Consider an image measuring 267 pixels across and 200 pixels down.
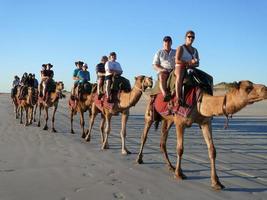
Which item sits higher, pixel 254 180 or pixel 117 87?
pixel 117 87

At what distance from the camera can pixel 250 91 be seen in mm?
7535

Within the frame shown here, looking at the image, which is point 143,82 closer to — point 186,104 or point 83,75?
point 186,104

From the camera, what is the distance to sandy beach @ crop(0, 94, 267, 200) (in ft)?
26.2

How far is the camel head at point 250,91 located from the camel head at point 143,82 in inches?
168

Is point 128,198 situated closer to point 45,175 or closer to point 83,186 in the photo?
point 83,186

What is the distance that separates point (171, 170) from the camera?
33.6 feet

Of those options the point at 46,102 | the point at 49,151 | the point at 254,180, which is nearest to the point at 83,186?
the point at 254,180

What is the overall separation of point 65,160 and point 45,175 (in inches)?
77.4

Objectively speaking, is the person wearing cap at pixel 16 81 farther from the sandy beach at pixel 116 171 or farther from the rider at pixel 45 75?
the sandy beach at pixel 116 171

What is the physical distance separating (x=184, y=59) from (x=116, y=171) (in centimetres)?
281

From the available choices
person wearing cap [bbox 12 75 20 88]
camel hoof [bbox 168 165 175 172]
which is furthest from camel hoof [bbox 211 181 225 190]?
person wearing cap [bbox 12 75 20 88]

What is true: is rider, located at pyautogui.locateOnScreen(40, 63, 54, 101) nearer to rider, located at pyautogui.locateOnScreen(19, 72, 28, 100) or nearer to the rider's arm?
rider, located at pyautogui.locateOnScreen(19, 72, 28, 100)

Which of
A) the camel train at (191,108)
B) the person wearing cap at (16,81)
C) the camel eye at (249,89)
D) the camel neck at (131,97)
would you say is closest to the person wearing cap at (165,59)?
the camel train at (191,108)

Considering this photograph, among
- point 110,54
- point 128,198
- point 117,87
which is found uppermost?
point 110,54
